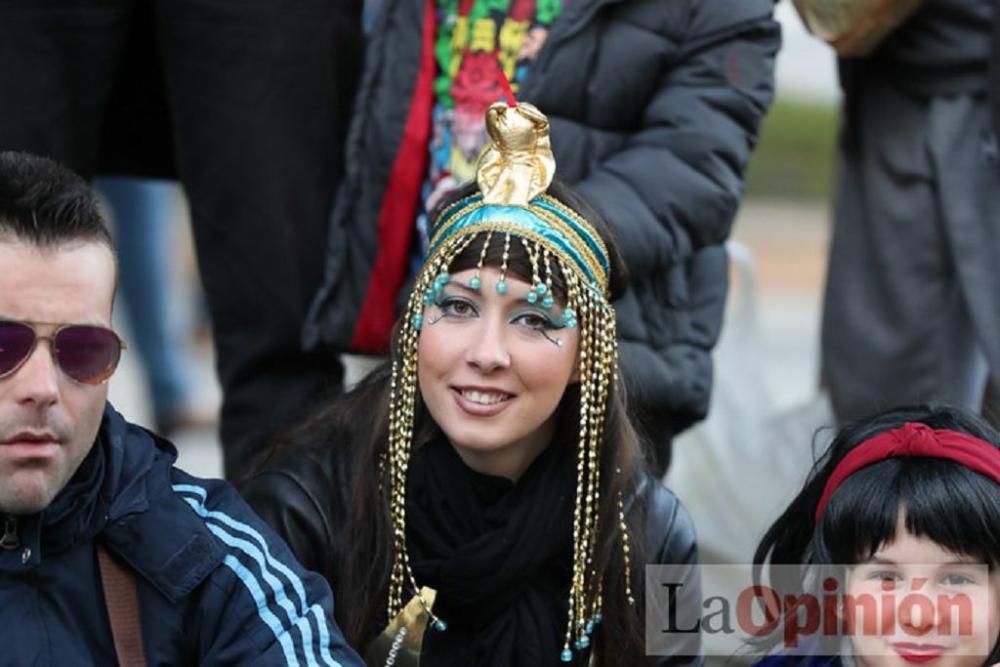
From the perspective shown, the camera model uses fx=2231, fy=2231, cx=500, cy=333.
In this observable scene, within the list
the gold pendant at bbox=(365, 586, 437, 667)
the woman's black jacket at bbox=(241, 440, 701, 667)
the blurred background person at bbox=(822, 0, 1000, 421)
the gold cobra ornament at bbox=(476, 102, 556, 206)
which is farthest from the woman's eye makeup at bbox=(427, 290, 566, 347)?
the blurred background person at bbox=(822, 0, 1000, 421)

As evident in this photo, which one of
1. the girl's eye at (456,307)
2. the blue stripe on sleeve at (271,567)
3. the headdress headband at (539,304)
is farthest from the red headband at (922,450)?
the blue stripe on sleeve at (271,567)

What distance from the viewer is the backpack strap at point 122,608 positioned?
10.5ft

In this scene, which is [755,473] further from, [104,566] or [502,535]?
[104,566]

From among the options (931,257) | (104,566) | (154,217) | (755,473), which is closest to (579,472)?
(104,566)

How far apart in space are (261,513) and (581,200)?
0.77 m

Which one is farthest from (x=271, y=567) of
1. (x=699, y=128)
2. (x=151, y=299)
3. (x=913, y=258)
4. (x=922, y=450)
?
(x=151, y=299)

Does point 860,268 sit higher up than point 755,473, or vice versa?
point 860,268

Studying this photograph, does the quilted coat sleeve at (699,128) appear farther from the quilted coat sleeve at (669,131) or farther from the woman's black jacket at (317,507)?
the woman's black jacket at (317,507)

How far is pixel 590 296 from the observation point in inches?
148

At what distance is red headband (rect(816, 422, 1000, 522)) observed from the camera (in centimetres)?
361

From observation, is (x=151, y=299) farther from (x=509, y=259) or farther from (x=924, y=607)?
(x=924, y=607)

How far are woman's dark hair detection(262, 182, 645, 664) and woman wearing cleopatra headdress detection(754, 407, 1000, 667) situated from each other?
10.9 inches

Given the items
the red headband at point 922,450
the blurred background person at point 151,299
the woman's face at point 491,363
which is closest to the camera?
the red headband at point 922,450

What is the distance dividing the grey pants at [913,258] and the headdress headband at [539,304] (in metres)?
1.13
